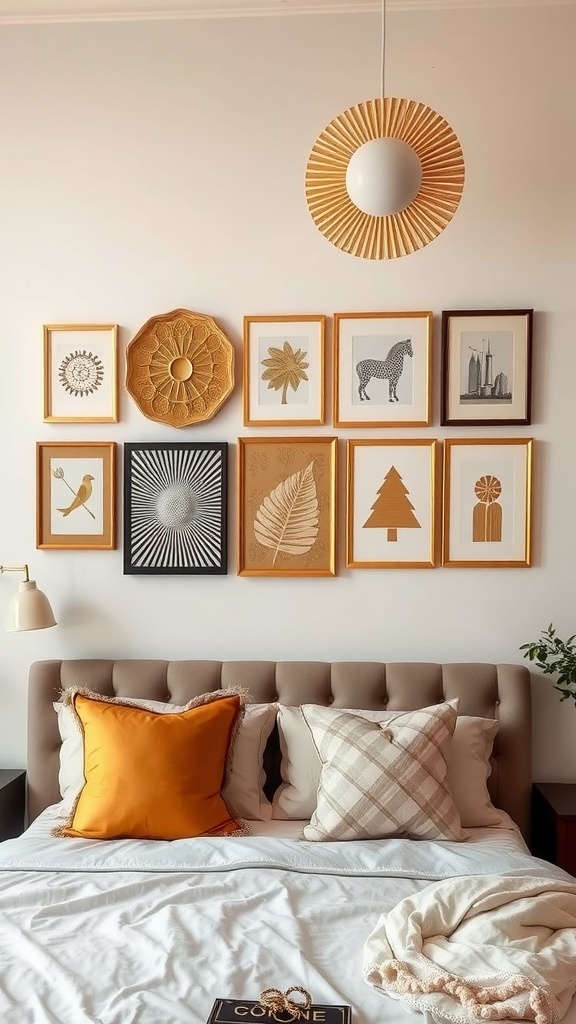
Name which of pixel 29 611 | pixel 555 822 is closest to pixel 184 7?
pixel 29 611

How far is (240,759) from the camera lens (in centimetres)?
246

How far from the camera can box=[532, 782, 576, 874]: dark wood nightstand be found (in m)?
2.37

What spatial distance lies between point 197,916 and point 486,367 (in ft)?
6.06

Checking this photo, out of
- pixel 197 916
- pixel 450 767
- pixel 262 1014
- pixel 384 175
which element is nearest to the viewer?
pixel 262 1014

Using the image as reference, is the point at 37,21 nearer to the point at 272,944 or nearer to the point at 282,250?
the point at 282,250

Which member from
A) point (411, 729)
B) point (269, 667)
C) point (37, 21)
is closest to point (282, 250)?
point (37, 21)

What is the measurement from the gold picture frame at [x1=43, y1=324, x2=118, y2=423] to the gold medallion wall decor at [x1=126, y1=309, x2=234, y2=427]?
8cm

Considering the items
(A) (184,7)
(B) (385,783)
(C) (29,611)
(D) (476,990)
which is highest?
(A) (184,7)

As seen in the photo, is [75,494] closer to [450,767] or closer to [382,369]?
[382,369]

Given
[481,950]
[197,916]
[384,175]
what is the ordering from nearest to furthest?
1. [481,950]
2. [197,916]
3. [384,175]

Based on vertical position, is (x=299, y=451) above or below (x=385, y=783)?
above

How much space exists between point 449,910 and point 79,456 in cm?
183

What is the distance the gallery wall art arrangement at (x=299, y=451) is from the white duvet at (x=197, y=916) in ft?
2.98

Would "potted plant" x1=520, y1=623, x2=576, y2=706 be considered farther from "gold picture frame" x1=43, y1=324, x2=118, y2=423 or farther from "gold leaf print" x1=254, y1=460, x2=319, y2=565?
"gold picture frame" x1=43, y1=324, x2=118, y2=423
